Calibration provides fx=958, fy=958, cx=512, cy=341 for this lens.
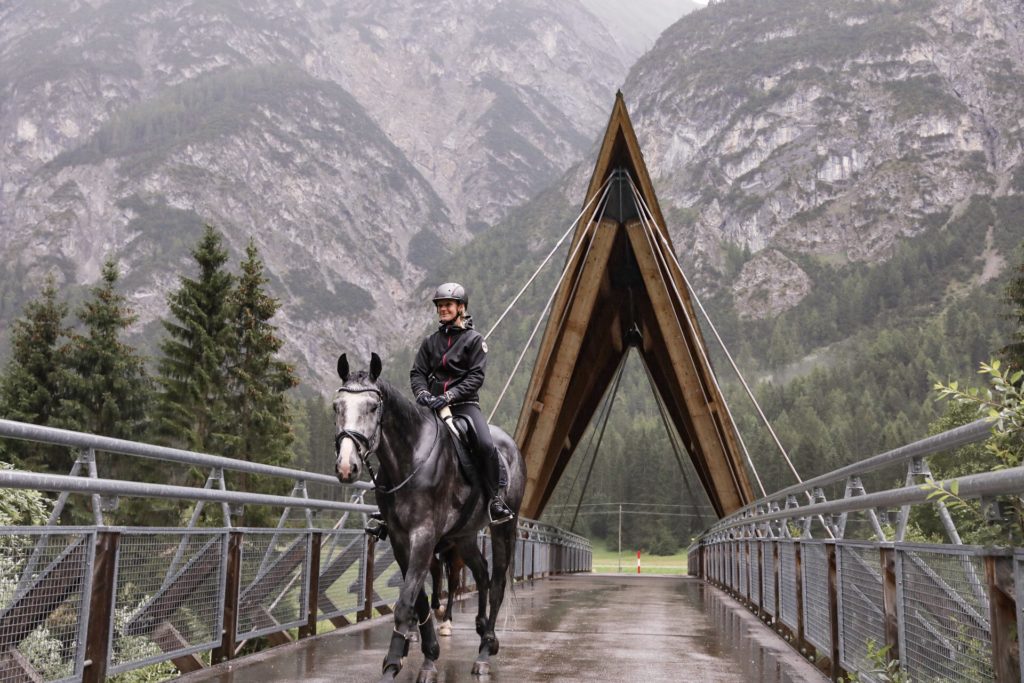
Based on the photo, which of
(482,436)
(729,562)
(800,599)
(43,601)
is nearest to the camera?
(43,601)

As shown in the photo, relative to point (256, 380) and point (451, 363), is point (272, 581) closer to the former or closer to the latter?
point (451, 363)

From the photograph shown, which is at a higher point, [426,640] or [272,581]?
[272,581]

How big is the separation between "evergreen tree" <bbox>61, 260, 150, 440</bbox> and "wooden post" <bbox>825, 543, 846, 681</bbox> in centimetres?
3281

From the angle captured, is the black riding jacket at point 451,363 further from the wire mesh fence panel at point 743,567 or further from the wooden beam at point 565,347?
the wooden beam at point 565,347

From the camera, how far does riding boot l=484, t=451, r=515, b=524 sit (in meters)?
6.97

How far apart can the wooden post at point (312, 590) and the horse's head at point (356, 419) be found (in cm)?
360

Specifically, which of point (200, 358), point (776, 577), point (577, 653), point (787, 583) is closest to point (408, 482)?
point (577, 653)

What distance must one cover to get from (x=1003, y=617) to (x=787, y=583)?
6235mm

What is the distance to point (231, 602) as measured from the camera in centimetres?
728

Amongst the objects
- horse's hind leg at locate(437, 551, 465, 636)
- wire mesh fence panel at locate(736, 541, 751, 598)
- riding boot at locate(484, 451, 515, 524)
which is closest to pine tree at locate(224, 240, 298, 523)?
wire mesh fence panel at locate(736, 541, 751, 598)

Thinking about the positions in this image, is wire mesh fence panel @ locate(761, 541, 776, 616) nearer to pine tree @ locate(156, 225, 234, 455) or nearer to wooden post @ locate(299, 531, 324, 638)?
wooden post @ locate(299, 531, 324, 638)

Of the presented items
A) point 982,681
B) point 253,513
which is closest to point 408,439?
point 982,681

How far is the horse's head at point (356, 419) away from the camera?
525 centimetres

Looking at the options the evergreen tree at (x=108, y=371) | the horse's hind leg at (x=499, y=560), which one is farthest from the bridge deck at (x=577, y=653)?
the evergreen tree at (x=108, y=371)
